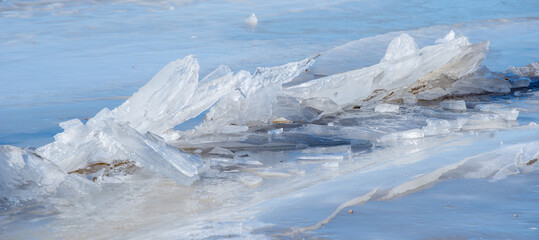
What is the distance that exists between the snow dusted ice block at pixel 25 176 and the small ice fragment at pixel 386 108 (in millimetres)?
1540

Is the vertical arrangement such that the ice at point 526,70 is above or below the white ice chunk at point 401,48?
below

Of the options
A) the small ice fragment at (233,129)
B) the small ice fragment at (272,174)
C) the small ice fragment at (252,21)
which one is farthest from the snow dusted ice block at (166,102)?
the small ice fragment at (252,21)

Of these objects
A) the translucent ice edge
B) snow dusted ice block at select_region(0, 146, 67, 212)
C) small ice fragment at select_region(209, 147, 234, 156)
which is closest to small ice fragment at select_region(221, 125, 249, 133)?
the translucent ice edge

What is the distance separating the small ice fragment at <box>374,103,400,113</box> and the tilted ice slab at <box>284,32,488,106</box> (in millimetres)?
133

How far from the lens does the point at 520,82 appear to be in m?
3.60

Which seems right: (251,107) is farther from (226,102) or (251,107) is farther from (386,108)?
(386,108)

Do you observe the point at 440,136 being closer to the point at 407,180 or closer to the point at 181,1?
the point at 407,180

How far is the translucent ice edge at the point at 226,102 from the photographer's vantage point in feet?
6.74

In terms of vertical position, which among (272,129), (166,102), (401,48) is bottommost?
(272,129)

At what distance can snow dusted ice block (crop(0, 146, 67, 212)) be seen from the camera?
1885 mm

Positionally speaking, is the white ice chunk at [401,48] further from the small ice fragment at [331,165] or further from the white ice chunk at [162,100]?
the small ice fragment at [331,165]

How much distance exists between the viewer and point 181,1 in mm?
8820

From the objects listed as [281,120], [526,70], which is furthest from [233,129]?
[526,70]

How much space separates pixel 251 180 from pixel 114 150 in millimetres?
468
